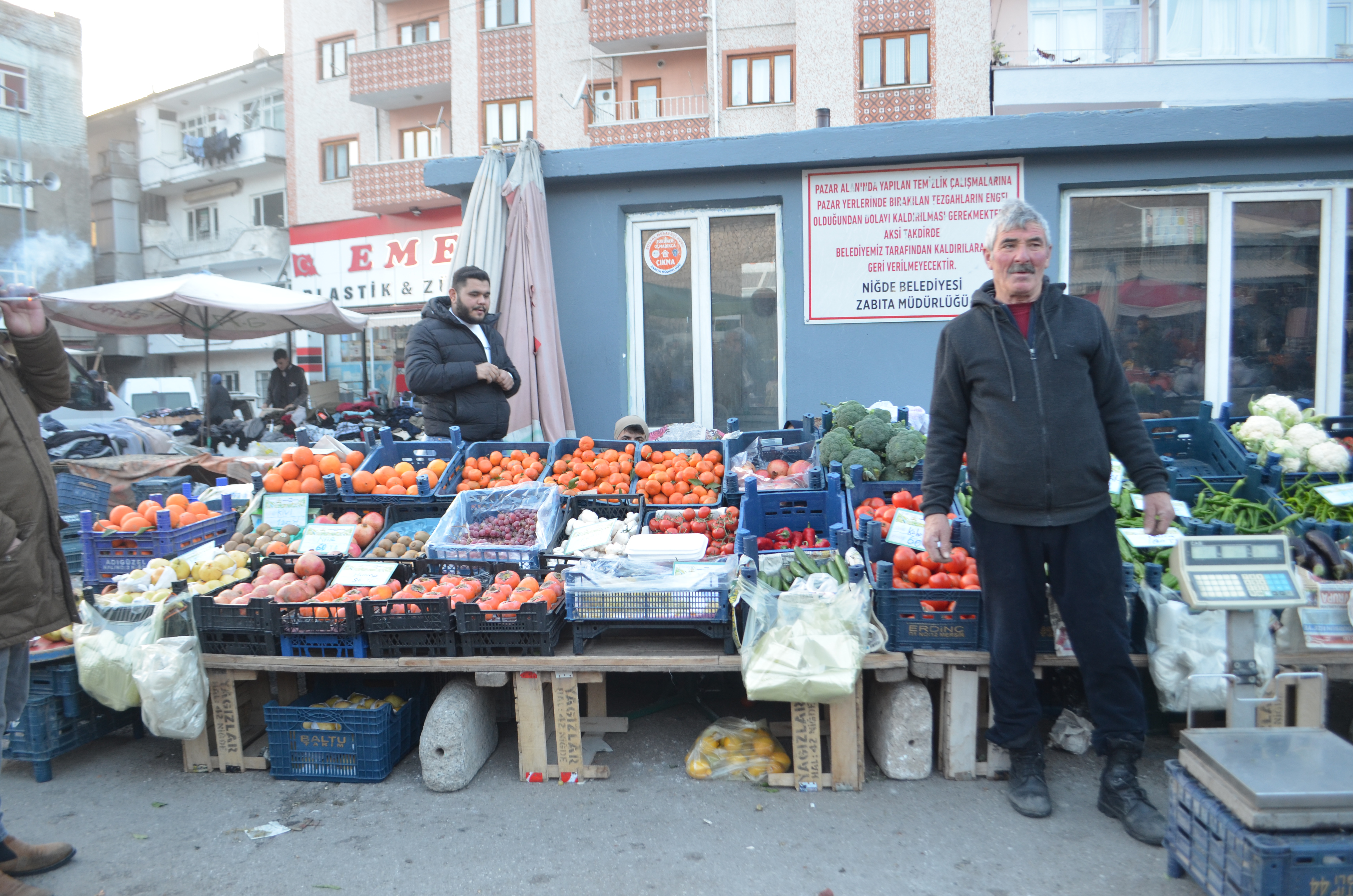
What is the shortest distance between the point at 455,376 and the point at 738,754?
2.86 meters

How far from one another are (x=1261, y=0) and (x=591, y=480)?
18.9 m

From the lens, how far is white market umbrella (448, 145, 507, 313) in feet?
20.7

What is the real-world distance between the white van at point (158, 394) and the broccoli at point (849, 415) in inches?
609

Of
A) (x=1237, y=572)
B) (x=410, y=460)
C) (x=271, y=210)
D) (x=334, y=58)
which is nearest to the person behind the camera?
(x=1237, y=572)

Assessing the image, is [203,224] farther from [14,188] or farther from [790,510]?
[790,510]

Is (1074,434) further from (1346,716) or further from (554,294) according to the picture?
(554,294)

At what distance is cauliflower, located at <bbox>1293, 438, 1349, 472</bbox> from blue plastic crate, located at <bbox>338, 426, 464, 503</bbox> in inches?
190

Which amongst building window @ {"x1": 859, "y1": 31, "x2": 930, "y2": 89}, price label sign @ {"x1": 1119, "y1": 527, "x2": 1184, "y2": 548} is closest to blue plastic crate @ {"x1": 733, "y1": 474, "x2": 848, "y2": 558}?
price label sign @ {"x1": 1119, "y1": 527, "x2": 1184, "y2": 548}

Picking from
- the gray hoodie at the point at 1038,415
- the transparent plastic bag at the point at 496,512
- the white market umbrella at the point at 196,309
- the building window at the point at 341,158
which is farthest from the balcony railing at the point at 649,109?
the gray hoodie at the point at 1038,415

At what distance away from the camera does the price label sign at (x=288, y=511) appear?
487 cm

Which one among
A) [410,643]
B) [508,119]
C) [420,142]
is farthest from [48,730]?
[420,142]

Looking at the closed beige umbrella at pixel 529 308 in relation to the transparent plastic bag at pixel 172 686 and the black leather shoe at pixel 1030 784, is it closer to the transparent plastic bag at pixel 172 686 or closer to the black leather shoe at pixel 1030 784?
the transparent plastic bag at pixel 172 686

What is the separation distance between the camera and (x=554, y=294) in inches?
267

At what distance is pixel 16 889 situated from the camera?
110 inches
